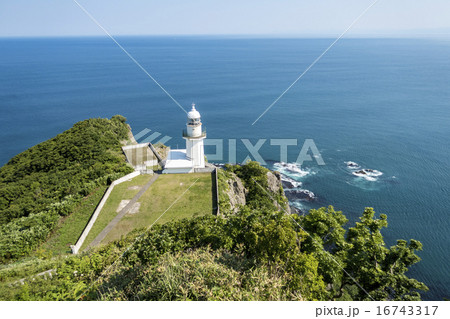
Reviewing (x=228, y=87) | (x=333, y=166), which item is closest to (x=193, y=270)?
(x=333, y=166)

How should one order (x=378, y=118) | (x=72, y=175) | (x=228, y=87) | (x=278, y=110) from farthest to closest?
(x=228, y=87) → (x=278, y=110) → (x=378, y=118) → (x=72, y=175)

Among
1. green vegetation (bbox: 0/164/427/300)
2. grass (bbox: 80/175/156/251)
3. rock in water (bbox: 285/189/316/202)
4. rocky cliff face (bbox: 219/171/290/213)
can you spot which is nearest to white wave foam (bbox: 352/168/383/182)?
rock in water (bbox: 285/189/316/202)

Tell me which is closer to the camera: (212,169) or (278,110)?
(212,169)

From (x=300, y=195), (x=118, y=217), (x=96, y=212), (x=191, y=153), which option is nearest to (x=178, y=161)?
(x=191, y=153)

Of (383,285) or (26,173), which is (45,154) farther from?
(383,285)

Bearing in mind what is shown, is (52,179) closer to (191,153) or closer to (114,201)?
(114,201)
